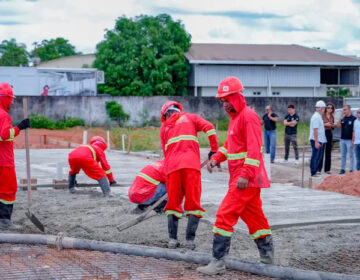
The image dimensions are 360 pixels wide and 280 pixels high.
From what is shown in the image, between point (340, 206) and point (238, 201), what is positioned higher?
point (238, 201)

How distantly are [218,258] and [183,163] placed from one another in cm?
140

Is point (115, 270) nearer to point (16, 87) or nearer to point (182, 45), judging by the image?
point (16, 87)

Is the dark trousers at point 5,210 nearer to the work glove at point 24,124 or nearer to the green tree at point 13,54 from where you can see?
the work glove at point 24,124

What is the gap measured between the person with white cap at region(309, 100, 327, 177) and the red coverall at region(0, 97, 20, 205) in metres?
8.06

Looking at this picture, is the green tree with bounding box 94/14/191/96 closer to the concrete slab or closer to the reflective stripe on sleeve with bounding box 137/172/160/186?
the concrete slab

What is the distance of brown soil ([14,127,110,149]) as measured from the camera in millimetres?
24938

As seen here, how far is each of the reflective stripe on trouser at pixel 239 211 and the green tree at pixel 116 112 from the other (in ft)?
88.2

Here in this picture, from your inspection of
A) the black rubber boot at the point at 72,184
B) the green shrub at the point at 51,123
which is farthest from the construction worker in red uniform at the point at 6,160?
the green shrub at the point at 51,123

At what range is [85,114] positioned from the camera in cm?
3275

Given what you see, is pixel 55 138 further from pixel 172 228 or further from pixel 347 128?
pixel 172 228

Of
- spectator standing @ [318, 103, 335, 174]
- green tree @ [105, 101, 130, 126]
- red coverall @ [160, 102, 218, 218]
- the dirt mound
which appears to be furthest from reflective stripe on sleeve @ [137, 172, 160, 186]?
green tree @ [105, 101, 130, 126]

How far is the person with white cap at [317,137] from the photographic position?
14.2m

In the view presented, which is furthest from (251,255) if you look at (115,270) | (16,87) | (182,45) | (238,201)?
(182,45)

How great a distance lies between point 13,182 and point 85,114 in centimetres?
2475
